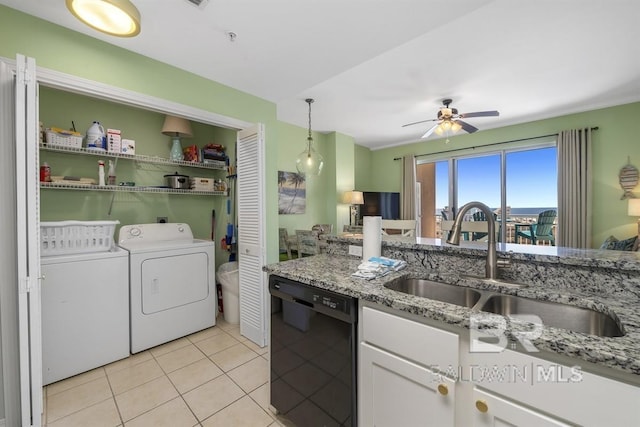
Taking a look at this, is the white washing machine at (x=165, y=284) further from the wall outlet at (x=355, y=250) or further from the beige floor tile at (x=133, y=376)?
the wall outlet at (x=355, y=250)

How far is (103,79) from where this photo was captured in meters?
1.86

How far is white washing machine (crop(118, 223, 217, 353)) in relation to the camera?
2281 mm

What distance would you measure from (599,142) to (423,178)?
107 inches

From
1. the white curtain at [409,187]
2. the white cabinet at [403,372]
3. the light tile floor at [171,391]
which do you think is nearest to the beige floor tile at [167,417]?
the light tile floor at [171,391]

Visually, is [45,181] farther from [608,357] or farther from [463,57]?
[463,57]

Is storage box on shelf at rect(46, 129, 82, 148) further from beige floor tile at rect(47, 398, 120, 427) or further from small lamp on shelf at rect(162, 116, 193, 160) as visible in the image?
beige floor tile at rect(47, 398, 120, 427)

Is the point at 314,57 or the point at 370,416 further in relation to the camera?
the point at 314,57

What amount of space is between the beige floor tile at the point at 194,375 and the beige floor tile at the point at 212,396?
0.20 feet

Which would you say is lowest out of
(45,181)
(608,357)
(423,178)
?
(608,357)

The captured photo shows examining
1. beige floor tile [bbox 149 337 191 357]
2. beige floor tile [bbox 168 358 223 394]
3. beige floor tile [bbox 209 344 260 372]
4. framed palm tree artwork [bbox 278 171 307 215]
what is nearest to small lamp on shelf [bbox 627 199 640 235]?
framed palm tree artwork [bbox 278 171 307 215]

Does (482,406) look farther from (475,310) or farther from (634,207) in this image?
(634,207)

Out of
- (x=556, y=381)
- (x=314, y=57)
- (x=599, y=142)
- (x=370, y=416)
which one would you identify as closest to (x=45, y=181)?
(x=314, y=57)

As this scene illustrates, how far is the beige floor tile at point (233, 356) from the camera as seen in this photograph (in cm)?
215

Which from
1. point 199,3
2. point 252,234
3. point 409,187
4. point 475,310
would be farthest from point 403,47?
point 409,187
